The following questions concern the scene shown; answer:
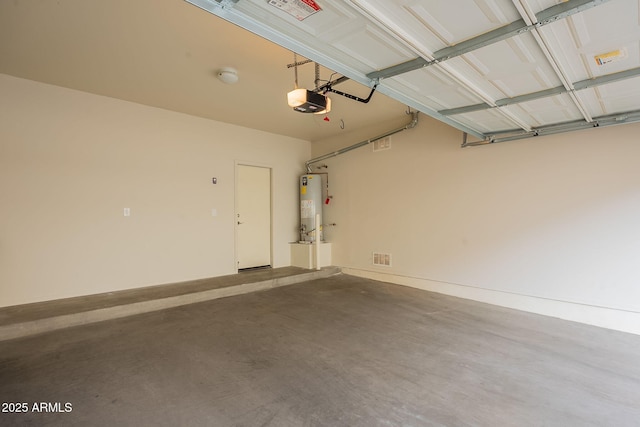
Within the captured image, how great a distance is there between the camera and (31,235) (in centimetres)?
367

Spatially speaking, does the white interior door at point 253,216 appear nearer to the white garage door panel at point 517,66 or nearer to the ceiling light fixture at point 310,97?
the ceiling light fixture at point 310,97

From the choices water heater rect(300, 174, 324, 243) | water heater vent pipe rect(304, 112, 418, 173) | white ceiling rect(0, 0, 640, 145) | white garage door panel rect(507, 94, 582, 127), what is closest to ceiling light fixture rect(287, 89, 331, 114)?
white ceiling rect(0, 0, 640, 145)

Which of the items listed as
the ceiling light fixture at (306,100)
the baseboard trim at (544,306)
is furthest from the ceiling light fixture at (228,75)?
the baseboard trim at (544,306)

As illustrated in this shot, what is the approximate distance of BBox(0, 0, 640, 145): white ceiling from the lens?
1634mm

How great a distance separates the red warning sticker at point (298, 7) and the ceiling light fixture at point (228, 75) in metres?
2.07

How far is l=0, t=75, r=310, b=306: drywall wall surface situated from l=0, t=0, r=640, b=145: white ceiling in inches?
15.8

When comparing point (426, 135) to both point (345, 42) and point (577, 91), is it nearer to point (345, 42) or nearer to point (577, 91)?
point (577, 91)

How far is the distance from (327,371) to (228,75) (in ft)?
10.9

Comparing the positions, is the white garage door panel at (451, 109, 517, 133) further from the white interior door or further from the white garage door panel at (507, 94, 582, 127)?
the white interior door

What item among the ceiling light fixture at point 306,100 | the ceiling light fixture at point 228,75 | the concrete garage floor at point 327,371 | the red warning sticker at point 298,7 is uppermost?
the ceiling light fixture at point 228,75

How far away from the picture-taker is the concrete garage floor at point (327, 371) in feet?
5.99

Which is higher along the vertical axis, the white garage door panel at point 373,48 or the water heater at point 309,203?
the white garage door panel at point 373,48

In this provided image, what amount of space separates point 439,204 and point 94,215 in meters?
5.12

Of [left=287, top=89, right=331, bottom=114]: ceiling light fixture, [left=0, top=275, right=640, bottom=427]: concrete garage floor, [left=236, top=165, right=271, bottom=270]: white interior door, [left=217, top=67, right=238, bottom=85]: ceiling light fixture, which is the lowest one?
[left=0, top=275, right=640, bottom=427]: concrete garage floor
